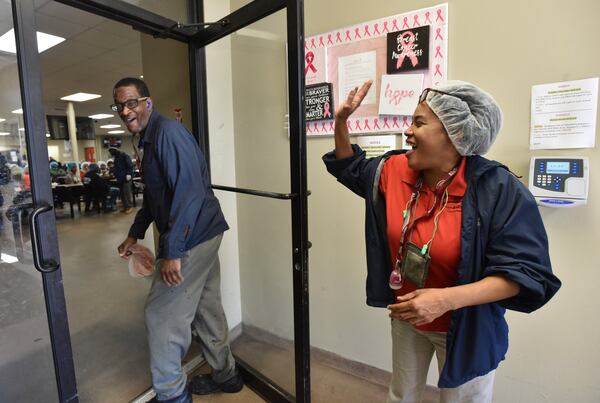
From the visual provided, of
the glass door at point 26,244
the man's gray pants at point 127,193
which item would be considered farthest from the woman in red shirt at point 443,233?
the man's gray pants at point 127,193

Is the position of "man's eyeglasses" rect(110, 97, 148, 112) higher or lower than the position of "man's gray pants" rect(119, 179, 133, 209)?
higher

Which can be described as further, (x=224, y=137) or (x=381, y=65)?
(x=224, y=137)

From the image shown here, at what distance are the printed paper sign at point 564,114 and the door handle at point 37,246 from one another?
6.28ft

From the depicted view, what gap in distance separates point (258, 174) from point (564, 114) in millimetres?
1404

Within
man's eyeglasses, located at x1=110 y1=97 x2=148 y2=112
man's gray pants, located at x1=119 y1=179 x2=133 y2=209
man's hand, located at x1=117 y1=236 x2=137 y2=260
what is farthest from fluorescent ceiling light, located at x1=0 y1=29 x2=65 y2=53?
man's hand, located at x1=117 y1=236 x2=137 y2=260

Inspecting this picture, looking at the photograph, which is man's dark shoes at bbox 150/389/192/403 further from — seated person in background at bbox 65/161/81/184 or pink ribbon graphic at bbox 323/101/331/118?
pink ribbon graphic at bbox 323/101/331/118

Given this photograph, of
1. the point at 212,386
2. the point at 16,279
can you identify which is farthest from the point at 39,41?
the point at 212,386

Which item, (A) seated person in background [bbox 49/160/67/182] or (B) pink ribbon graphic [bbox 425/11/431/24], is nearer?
(A) seated person in background [bbox 49/160/67/182]

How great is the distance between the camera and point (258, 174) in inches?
73.8

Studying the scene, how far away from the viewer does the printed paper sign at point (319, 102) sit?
1.80 m

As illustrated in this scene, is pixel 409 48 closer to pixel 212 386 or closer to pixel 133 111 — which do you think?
pixel 133 111

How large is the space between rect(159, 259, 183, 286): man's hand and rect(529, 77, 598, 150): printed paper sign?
157 centimetres

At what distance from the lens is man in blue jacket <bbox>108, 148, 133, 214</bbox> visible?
169 centimetres

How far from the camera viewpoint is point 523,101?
139 cm
